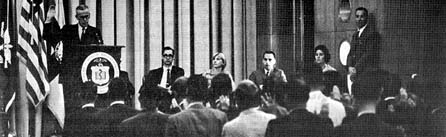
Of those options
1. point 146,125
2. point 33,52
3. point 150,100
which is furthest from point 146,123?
point 33,52

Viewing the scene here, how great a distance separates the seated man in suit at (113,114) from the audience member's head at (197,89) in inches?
8.8

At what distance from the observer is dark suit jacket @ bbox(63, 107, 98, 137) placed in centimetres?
252

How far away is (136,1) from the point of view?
3.62m

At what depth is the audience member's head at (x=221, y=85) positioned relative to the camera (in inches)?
101

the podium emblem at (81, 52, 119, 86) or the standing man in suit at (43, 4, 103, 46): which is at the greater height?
the standing man in suit at (43, 4, 103, 46)

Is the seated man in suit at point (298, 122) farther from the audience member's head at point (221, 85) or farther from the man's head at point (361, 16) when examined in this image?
the man's head at point (361, 16)

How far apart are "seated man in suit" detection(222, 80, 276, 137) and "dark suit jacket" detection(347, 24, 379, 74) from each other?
80 centimetres

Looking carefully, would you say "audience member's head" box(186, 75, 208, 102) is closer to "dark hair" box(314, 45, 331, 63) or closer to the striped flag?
the striped flag

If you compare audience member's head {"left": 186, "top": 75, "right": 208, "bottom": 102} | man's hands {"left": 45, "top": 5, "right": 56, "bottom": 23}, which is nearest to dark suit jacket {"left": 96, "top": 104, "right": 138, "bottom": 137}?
audience member's head {"left": 186, "top": 75, "right": 208, "bottom": 102}

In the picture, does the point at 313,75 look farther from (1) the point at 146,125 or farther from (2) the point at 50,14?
(2) the point at 50,14

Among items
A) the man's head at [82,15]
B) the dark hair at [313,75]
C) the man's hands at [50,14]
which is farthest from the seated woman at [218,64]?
the man's hands at [50,14]

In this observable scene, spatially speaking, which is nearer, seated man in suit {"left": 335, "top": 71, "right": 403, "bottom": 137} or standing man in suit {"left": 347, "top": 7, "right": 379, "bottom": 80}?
seated man in suit {"left": 335, "top": 71, "right": 403, "bottom": 137}

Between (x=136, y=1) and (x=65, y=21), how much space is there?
0.57 meters

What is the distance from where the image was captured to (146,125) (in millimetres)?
2320
